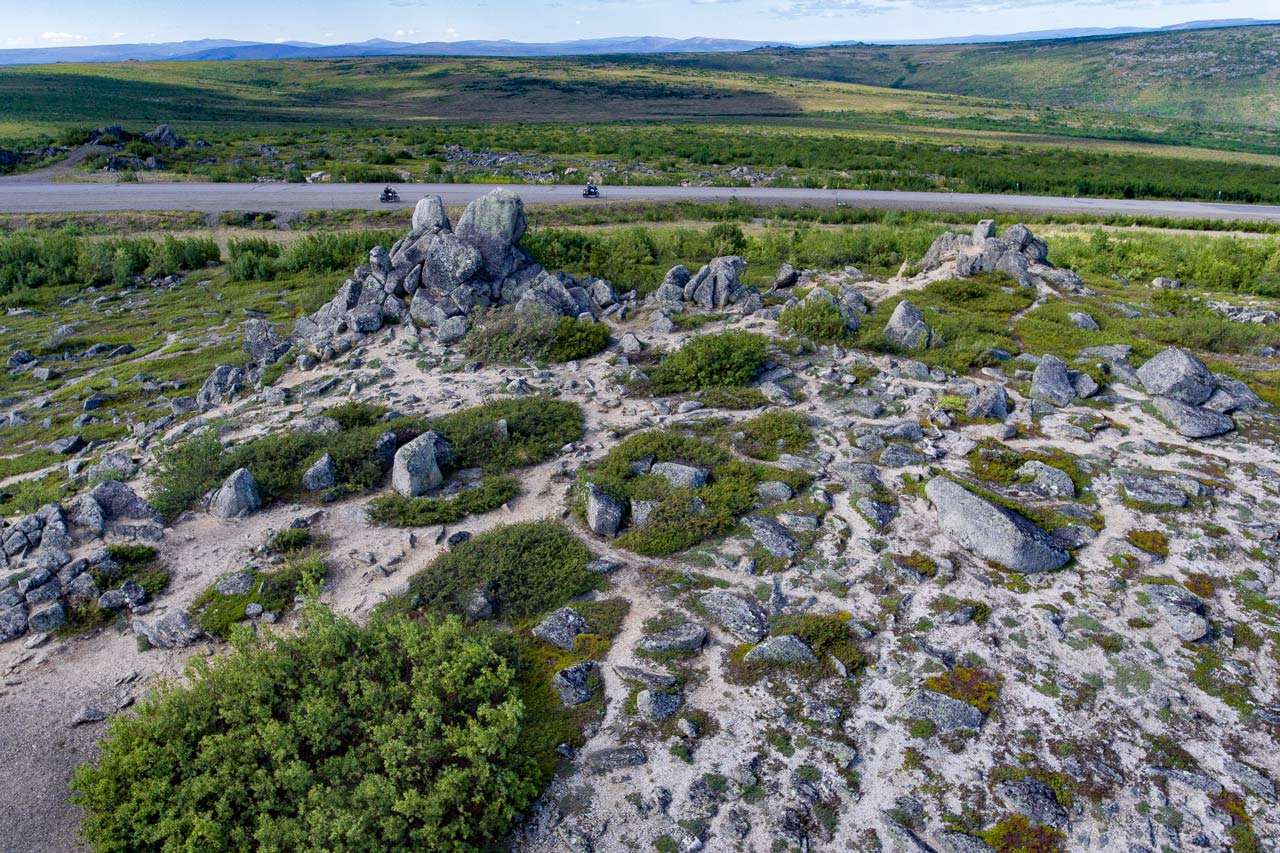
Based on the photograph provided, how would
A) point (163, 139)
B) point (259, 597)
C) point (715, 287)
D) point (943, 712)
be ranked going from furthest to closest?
point (163, 139)
point (715, 287)
point (259, 597)
point (943, 712)

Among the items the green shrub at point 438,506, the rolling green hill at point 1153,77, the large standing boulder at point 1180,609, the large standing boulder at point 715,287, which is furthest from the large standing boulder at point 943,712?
the rolling green hill at point 1153,77

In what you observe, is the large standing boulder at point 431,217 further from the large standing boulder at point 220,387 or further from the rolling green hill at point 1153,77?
the rolling green hill at point 1153,77

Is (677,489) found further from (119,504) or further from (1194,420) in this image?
(1194,420)

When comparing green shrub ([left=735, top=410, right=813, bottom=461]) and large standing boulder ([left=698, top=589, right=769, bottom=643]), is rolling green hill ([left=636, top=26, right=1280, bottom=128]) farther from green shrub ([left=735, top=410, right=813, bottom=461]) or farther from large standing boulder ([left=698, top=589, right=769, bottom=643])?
large standing boulder ([left=698, top=589, right=769, bottom=643])

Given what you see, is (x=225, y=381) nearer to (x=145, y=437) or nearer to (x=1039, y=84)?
(x=145, y=437)

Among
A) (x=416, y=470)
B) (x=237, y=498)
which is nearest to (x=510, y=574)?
(x=416, y=470)


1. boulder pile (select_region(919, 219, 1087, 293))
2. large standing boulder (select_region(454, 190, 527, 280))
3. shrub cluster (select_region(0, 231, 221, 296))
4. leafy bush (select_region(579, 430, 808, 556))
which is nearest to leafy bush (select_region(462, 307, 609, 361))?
large standing boulder (select_region(454, 190, 527, 280))
